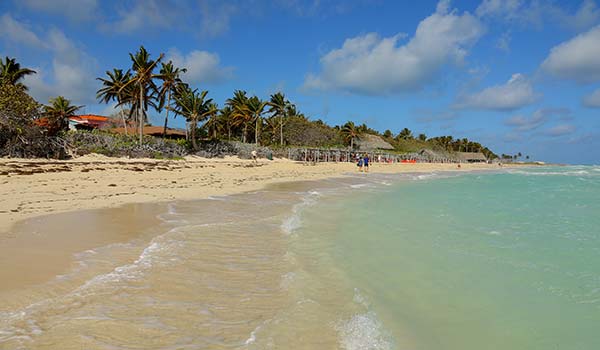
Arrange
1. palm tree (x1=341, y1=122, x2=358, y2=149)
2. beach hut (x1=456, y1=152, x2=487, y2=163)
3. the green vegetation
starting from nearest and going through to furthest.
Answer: the green vegetation < palm tree (x1=341, y1=122, x2=358, y2=149) < beach hut (x1=456, y1=152, x2=487, y2=163)

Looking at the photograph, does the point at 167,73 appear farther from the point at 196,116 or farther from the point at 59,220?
the point at 59,220

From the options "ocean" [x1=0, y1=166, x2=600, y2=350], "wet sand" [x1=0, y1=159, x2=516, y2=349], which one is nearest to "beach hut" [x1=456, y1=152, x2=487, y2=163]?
"ocean" [x1=0, y1=166, x2=600, y2=350]

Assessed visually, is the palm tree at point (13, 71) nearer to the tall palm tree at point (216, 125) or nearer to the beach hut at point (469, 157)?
the tall palm tree at point (216, 125)

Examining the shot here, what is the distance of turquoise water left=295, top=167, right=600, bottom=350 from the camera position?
3.41 metres

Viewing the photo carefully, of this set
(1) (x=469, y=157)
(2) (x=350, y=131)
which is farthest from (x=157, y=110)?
(1) (x=469, y=157)

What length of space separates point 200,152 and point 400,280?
116 feet

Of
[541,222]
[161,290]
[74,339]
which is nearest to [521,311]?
[161,290]

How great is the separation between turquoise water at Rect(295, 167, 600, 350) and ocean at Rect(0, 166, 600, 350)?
2 cm

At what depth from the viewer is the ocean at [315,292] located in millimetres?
3049

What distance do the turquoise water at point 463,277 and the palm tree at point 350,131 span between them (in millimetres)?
57877

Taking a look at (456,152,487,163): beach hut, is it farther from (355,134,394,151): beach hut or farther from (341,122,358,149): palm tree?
(341,122,358,149): palm tree

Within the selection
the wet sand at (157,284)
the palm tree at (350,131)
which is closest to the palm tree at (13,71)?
the wet sand at (157,284)

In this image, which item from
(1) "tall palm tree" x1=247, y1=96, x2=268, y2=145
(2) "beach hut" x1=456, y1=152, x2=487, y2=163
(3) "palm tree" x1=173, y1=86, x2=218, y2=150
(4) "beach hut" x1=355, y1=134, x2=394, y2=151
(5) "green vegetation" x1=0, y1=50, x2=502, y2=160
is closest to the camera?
(5) "green vegetation" x1=0, y1=50, x2=502, y2=160

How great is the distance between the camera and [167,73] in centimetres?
3881
